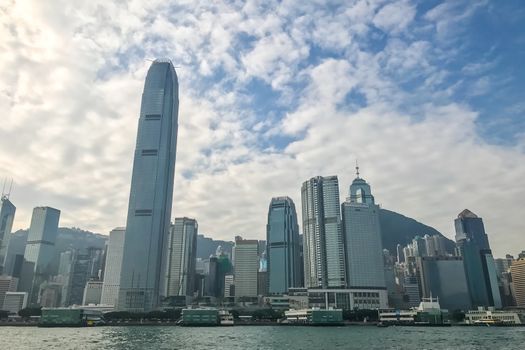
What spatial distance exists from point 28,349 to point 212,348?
34.6 metres

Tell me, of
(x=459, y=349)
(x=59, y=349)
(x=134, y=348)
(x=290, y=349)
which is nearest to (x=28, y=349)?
(x=59, y=349)

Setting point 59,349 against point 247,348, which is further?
point 247,348

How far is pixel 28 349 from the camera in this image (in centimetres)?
8469

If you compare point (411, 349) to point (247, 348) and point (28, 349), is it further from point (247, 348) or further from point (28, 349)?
point (28, 349)

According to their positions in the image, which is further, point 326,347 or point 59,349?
point 326,347

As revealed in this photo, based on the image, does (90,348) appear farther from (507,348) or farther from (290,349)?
(507,348)

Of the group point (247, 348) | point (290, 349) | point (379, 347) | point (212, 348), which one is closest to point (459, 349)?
point (379, 347)

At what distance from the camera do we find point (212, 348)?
8850cm

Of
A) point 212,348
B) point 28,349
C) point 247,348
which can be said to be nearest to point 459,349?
point 247,348

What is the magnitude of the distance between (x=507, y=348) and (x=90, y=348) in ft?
266

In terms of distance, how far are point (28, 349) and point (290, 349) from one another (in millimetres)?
49802

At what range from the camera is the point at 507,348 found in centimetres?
8781

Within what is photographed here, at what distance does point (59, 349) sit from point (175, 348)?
21.3 meters

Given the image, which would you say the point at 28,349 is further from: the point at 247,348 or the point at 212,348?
the point at 247,348
